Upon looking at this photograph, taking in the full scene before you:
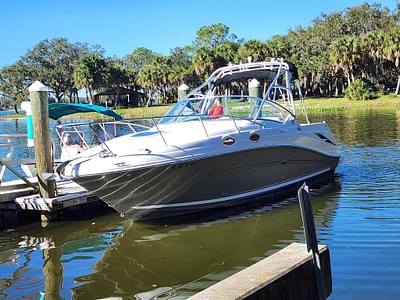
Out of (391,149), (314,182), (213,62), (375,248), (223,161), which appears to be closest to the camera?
(375,248)

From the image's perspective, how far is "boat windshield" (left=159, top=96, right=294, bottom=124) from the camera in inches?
451

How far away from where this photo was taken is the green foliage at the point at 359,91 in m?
54.5

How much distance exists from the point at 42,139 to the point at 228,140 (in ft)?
13.1

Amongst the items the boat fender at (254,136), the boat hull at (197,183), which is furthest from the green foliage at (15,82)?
the boat fender at (254,136)

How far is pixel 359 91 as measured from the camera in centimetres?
5472

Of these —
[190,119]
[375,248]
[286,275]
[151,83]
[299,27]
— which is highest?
[299,27]

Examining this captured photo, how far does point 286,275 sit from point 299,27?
80.2 meters

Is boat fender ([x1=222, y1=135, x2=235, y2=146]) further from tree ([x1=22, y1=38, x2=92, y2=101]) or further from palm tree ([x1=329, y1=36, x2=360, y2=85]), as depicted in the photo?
tree ([x1=22, y1=38, x2=92, y2=101])

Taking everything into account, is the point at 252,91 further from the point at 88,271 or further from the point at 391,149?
the point at 88,271

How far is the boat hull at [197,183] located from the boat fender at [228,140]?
0.78ft

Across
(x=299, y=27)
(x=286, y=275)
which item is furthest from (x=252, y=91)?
(x=299, y=27)

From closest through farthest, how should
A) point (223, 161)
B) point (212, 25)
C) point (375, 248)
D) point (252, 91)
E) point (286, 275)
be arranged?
1. point (286, 275)
2. point (375, 248)
3. point (223, 161)
4. point (252, 91)
5. point (212, 25)

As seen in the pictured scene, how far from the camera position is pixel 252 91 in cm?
Result: 1494

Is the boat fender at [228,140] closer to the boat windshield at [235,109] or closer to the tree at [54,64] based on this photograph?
the boat windshield at [235,109]
